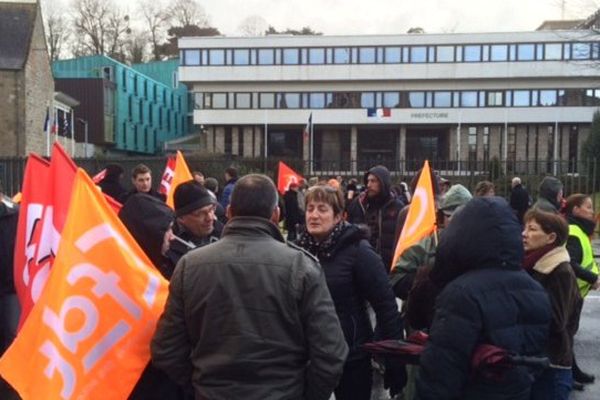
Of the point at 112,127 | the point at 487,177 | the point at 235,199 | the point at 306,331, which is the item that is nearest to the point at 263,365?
the point at 306,331

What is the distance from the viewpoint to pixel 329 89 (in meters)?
56.8

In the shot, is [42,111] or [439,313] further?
[42,111]

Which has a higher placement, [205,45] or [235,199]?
[205,45]

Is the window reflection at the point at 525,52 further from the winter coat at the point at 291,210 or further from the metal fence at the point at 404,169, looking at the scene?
the winter coat at the point at 291,210

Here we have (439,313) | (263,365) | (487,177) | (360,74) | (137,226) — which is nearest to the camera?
(263,365)

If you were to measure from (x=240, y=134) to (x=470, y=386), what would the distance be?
56.4 m

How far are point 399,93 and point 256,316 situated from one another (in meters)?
54.9

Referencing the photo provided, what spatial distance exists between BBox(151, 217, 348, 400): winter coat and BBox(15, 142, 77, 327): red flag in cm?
121

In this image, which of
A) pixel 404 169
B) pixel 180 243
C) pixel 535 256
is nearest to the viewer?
pixel 180 243

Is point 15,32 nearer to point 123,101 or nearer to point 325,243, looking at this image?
point 123,101

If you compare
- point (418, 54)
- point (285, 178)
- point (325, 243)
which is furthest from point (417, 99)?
point (325, 243)

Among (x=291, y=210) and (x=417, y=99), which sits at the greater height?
(x=417, y=99)

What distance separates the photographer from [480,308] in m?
2.96

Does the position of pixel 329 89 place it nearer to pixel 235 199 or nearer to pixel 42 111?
pixel 42 111
